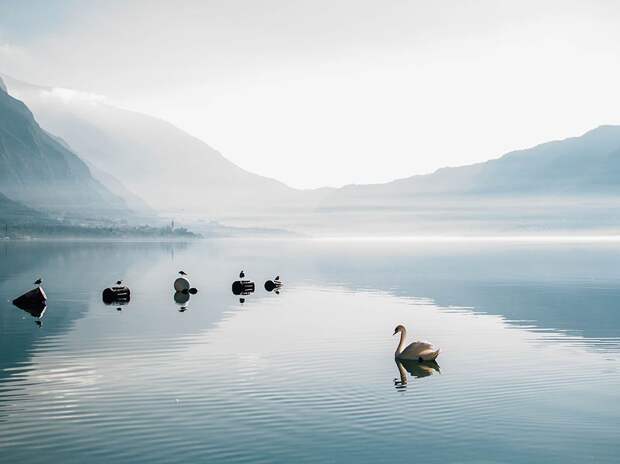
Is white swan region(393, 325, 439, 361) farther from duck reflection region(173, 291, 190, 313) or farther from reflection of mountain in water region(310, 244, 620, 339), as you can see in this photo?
duck reflection region(173, 291, 190, 313)

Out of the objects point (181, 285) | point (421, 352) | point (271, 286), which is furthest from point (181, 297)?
point (421, 352)

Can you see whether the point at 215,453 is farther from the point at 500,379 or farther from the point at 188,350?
the point at 188,350

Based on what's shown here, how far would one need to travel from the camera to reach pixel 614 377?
38625mm

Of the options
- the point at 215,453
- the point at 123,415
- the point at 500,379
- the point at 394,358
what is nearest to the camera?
the point at 215,453

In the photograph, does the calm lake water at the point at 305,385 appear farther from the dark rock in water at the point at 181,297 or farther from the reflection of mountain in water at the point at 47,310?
the dark rock in water at the point at 181,297

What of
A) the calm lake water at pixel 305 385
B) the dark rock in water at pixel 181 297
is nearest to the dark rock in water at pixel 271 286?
the dark rock in water at pixel 181 297

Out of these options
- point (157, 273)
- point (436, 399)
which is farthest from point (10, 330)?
point (157, 273)

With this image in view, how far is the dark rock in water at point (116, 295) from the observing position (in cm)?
7819

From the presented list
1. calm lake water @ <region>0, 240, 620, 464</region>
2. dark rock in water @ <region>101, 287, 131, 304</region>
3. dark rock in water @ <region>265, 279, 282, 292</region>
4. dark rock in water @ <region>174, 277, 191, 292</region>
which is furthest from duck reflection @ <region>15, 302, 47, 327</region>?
dark rock in water @ <region>265, 279, 282, 292</region>

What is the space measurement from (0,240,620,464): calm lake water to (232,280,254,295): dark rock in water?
15.5 meters

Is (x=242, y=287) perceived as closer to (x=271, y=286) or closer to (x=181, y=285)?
(x=271, y=286)

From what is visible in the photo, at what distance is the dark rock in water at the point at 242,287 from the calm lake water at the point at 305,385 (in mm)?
15485

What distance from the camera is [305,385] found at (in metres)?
36.2

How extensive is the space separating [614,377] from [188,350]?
25093mm
